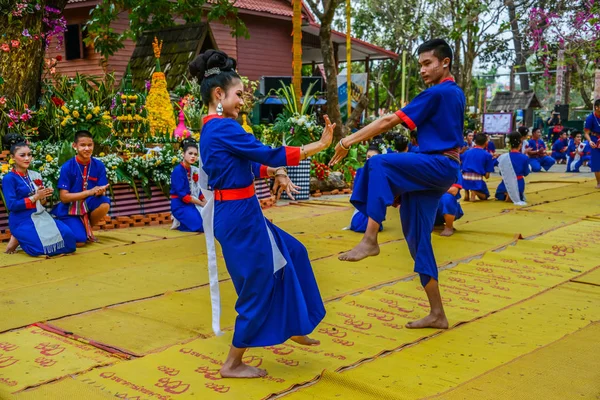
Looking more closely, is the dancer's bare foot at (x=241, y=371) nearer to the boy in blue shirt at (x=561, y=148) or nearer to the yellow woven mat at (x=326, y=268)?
the yellow woven mat at (x=326, y=268)

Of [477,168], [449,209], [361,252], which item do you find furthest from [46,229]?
[477,168]

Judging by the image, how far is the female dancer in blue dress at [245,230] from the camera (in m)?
3.20

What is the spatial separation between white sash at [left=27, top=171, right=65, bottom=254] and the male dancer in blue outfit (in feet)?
12.1

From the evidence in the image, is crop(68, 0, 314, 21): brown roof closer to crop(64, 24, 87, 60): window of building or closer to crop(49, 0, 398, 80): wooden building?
crop(49, 0, 398, 80): wooden building

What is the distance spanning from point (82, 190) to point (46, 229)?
0.61m

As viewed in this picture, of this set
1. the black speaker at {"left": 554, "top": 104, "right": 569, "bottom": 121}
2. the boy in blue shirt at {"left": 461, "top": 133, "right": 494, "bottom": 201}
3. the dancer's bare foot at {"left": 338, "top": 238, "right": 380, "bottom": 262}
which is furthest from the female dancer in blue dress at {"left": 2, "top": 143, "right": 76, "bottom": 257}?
the black speaker at {"left": 554, "top": 104, "right": 569, "bottom": 121}

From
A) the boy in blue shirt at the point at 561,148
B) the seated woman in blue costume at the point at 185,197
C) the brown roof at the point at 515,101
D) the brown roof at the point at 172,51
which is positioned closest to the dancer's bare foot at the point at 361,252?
the seated woman in blue costume at the point at 185,197

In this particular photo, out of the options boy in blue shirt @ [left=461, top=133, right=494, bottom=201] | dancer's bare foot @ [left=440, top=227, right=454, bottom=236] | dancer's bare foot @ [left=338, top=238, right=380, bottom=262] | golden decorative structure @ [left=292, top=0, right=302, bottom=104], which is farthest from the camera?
golden decorative structure @ [left=292, top=0, right=302, bottom=104]

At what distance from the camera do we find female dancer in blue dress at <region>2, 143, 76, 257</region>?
650 centimetres

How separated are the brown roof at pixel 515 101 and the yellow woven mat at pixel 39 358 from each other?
22.3 meters

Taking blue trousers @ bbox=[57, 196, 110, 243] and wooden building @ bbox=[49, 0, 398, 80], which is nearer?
blue trousers @ bbox=[57, 196, 110, 243]

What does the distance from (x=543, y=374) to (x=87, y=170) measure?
514cm

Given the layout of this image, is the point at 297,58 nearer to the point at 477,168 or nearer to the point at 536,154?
the point at 477,168

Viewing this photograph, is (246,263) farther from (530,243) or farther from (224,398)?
(530,243)
